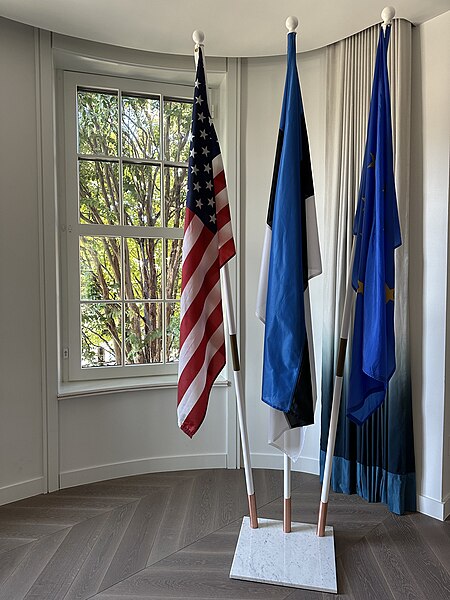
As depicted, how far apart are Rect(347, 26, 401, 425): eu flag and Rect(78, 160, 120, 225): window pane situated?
1.60 metres

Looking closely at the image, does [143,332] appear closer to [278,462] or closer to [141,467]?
[141,467]

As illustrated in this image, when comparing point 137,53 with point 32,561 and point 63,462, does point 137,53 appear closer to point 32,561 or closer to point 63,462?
point 63,462

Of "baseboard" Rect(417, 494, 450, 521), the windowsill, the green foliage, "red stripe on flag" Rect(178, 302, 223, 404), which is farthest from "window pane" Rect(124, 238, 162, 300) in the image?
"baseboard" Rect(417, 494, 450, 521)

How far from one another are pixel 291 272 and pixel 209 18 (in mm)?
1375

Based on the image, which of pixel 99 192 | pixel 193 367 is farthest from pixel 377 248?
pixel 99 192

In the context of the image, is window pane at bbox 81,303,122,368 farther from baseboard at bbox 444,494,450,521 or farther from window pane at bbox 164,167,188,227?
baseboard at bbox 444,494,450,521

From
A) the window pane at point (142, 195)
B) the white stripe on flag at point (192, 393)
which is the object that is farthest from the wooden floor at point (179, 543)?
the window pane at point (142, 195)

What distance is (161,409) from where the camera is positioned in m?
3.15

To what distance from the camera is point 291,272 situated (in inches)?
78.7

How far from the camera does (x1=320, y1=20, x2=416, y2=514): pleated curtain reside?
254cm

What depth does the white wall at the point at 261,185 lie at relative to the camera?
9.97 ft

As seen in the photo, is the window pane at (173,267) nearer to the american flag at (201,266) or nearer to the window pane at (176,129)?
the window pane at (176,129)

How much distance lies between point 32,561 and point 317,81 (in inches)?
113

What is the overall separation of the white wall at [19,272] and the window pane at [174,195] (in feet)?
2.67
